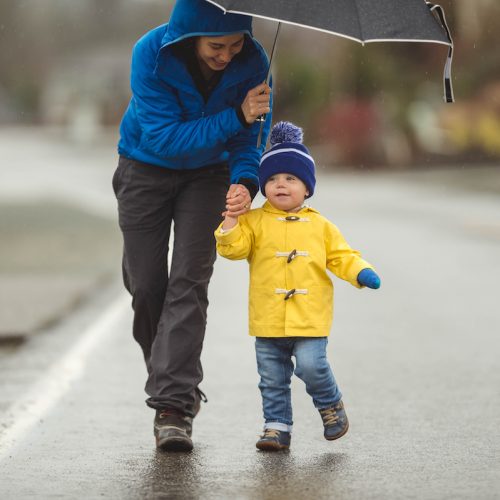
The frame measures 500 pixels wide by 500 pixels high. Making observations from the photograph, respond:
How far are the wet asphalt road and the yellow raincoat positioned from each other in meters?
0.56

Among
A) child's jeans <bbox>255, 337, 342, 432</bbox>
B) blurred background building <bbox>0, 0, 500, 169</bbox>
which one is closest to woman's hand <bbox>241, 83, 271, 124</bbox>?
child's jeans <bbox>255, 337, 342, 432</bbox>

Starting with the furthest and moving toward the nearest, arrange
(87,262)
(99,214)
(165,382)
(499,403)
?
1. (99,214)
2. (87,262)
3. (499,403)
4. (165,382)

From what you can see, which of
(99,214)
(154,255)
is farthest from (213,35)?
(99,214)

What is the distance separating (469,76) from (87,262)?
33397mm

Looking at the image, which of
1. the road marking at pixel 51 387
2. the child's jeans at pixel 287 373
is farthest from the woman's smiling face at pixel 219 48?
the road marking at pixel 51 387

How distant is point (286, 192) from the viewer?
5.62 metres

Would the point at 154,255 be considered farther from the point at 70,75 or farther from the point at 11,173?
the point at 70,75

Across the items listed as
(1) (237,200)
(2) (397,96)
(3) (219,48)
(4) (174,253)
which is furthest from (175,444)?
(2) (397,96)

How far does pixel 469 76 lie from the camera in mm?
46844

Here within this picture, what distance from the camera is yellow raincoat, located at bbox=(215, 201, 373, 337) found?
555 cm

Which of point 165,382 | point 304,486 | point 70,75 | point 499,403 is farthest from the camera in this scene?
point 70,75

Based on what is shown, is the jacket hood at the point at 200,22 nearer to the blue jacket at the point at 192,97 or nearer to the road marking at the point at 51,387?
the blue jacket at the point at 192,97

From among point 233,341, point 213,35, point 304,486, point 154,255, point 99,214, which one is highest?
point 213,35

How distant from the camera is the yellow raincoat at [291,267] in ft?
18.2
